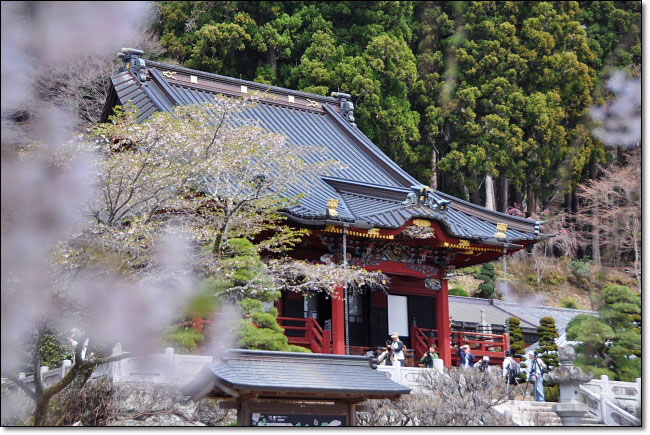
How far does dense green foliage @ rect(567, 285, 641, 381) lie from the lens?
39.5 feet

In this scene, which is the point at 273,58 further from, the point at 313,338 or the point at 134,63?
the point at 313,338

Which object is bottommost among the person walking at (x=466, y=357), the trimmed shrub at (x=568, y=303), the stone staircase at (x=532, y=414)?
the stone staircase at (x=532, y=414)

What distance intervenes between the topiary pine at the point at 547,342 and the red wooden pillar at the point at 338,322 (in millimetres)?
3847

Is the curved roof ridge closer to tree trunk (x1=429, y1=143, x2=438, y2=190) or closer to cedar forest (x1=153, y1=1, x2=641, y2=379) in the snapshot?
cedar forest (x1=153, y1=1, x2=641, y2=379)

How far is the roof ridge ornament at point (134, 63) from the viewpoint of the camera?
17.1m

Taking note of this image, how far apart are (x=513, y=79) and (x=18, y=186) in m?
22.8

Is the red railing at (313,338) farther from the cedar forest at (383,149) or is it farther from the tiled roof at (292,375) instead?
the tiled roof at (292,375)

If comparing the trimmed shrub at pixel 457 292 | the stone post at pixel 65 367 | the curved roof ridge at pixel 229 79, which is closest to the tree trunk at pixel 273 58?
the curved roof ridge at pixel 229 79

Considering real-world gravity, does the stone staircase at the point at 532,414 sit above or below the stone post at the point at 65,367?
below

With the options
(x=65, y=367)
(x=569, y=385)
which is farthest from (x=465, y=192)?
(x=65, y=367)

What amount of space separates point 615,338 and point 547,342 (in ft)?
10.5

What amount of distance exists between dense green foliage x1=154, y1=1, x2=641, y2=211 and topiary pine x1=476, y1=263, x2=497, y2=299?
2467 millimetres

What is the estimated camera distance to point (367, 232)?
1395 cm

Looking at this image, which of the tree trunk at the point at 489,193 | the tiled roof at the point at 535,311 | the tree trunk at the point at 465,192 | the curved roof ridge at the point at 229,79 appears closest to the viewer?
the curved roof ridge at the point at 229,79
